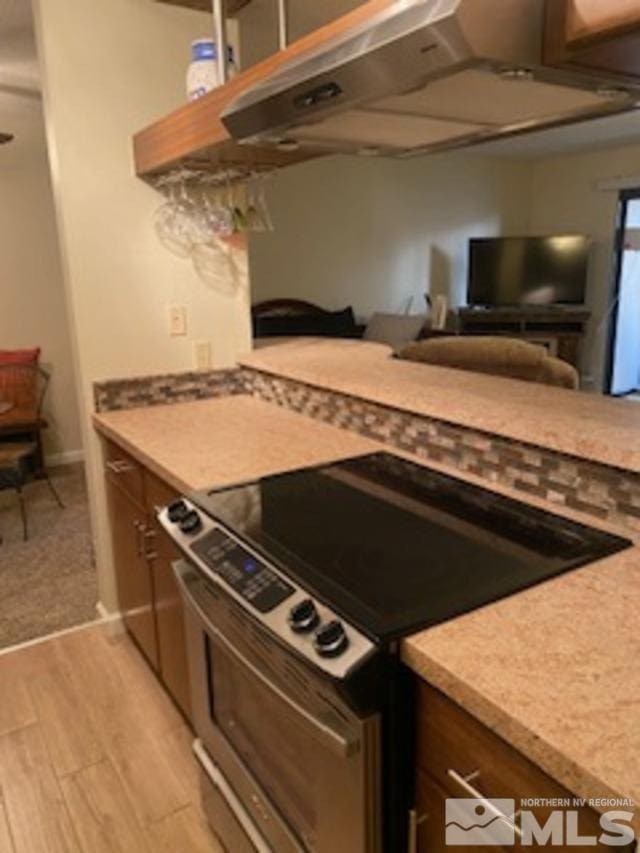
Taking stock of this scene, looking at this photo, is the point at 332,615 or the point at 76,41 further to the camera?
the point at 76,41

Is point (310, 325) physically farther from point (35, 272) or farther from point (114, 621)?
point (114, 621)

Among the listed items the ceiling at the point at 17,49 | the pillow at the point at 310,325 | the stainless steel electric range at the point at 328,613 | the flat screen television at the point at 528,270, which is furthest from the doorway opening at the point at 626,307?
the stainless steel electric range at the point at 328,613

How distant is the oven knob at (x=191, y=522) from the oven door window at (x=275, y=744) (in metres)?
0.24

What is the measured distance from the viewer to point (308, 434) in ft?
6.56

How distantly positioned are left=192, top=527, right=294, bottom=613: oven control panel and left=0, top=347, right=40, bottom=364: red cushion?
12.5ft

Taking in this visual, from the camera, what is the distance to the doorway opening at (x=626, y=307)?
6.78 metres

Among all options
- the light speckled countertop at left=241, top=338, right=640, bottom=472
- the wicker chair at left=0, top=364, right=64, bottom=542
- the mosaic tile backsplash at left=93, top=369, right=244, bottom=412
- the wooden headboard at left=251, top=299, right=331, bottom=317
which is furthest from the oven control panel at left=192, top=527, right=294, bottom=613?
the wooden headboard at left=251, top=299, right=331, bottom=317

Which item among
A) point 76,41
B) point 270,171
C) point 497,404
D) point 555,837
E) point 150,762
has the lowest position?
point 150,762

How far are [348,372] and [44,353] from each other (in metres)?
3.46

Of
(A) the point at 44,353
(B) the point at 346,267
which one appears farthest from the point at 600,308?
(A) the point at 44,353

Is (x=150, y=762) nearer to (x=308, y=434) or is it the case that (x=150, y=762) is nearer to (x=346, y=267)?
(x=308, y=434)

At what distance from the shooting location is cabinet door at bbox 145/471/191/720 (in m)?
1.76

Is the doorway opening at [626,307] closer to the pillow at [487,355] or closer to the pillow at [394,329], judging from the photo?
the pillow at [394,329]

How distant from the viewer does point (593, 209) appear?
6973mm
